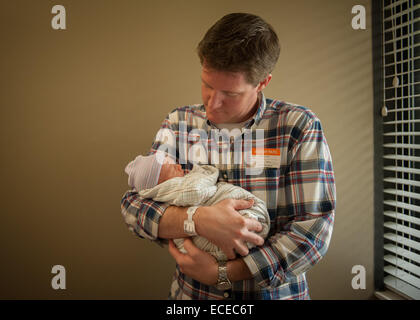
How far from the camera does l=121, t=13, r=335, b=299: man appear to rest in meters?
0.97

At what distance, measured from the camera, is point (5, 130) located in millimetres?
1689

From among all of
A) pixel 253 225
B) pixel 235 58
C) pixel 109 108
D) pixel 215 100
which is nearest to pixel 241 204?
pixel 253 225

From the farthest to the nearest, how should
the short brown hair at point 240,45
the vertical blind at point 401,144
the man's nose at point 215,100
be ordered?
the vertical blind at point 401,144, the man's nose at point 215,100, the short brown hair at point 240,45

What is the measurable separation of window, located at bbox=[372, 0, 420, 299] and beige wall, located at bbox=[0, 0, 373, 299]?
8cm

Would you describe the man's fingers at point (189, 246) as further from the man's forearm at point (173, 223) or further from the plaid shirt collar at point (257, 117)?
the plaid shirt collar at point (257, 117)

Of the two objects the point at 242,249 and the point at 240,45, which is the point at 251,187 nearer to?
the point at 242,249

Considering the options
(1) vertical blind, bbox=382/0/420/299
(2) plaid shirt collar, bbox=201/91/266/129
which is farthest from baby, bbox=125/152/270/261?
(1) vertical blind, bbox=382/0/420/299

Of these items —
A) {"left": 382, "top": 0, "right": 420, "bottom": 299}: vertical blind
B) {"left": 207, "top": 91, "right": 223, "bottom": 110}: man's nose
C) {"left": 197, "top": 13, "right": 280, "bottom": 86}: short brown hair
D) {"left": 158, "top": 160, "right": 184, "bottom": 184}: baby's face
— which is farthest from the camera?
{"left": 382, "top": 0, "right": 420, "bottom": 299}: vertical blind

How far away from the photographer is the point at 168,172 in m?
1.16

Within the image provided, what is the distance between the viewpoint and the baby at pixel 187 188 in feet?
3.41

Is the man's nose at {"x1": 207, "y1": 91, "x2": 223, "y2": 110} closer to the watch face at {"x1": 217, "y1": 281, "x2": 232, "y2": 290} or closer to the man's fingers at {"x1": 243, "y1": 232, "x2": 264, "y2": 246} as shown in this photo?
the man's fingers at {"x1": 243, "y1": 232, "x2": 264, "y2": 246}

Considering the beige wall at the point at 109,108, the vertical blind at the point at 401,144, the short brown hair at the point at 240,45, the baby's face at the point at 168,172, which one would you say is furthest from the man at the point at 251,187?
the vertical blind at the point at 401,144

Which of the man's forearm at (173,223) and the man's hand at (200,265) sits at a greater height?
the man's forearm at (173,223)
